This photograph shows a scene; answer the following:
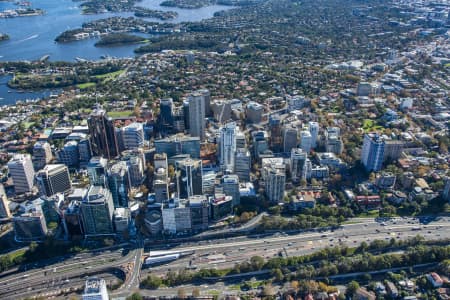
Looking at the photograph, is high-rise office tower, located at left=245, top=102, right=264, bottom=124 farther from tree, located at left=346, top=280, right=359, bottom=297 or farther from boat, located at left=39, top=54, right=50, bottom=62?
boat, located at left=39, top=54, right=50, bottom=62

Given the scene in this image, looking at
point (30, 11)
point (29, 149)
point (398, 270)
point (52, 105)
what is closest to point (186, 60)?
point (52, 105)

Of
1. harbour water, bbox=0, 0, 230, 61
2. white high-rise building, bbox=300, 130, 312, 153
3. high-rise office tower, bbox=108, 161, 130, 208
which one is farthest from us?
harbour water, bbox=0, 0, 230, 61

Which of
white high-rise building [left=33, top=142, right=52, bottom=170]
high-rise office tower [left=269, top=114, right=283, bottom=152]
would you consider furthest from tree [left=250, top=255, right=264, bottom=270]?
white high-rise building [left=33, top=142, right=52, bottom=170]

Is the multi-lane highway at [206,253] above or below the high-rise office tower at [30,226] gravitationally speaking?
below

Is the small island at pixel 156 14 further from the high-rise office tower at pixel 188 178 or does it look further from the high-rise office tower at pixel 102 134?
the high-rise office tower at pixel 188 178

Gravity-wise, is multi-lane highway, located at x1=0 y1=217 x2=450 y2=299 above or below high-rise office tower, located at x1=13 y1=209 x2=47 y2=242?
below

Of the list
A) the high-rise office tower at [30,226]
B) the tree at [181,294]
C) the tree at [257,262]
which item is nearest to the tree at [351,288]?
the tree at [257,262]
